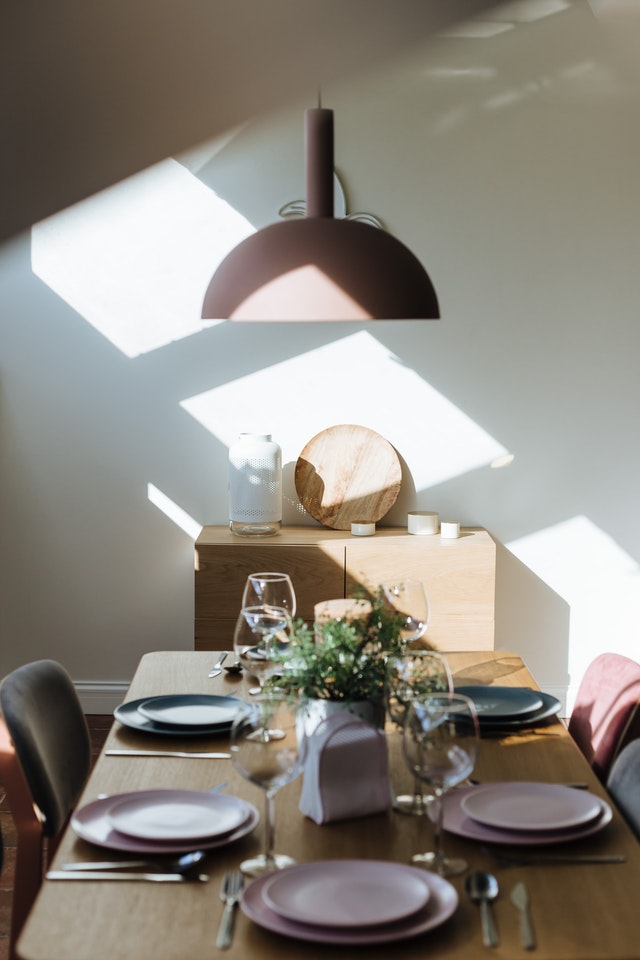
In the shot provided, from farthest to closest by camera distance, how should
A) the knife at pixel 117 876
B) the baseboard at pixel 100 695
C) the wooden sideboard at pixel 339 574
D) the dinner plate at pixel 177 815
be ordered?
the baseboard at pixel 100 695 < the wooden sideboard at pixel 339 574 < the dinner plate at pixel 177 815 < the knife at pixel 117 876

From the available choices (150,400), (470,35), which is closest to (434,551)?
(150,400)

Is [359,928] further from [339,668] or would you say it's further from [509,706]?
[509,706]

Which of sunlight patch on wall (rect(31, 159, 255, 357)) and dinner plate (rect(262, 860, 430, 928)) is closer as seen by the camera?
dinner plate (rect(262, 860, 430, 928))

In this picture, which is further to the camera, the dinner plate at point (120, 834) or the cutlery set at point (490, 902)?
the dinner plate at point (120, 834)

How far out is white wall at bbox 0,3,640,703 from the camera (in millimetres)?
4434

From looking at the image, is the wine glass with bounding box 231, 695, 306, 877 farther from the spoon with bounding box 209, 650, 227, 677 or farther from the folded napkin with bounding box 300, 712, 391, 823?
the spoon with bounding box 209, 650, 227, 677

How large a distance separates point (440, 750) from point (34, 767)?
93 centimetres

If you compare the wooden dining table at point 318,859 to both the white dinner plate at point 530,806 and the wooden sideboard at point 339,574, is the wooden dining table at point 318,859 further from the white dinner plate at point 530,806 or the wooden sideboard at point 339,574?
the wooden sideboard at point 339,574

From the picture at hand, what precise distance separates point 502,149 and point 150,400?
1.72 meters

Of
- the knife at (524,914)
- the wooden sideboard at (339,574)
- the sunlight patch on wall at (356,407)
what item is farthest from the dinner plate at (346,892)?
the sunlight patch on wall at (356,407)

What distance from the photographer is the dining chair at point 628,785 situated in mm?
1844

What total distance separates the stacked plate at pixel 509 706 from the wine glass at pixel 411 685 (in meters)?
0.33

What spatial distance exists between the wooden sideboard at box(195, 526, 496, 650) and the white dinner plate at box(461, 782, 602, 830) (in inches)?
90.1

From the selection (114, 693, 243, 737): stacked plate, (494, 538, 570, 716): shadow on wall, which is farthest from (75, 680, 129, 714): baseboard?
(114, 693, 243, 737): stacked plate
